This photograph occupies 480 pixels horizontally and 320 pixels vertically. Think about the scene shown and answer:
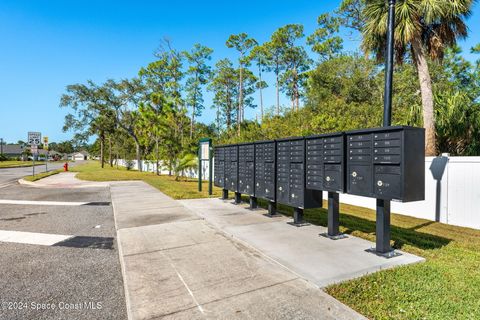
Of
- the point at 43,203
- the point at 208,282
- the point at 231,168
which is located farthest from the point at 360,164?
the point at 43,203

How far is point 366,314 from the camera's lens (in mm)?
2541

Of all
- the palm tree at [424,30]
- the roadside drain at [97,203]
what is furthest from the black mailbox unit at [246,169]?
the palm tree at [424,30]

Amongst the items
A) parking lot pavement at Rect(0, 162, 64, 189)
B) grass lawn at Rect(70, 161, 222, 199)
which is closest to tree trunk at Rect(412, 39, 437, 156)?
grass lawn at Rect(70, 161, 222, 199)

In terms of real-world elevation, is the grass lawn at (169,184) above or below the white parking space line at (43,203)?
above

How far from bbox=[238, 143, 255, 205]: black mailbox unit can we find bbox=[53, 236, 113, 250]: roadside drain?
3.60 metres

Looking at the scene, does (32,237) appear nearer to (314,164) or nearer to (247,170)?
(247,170)

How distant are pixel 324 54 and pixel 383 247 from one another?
31.3 metres

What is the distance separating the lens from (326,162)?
4871 millimetres

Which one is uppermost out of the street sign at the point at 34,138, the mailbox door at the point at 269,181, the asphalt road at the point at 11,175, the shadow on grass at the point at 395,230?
the street sign at the point at 34,138

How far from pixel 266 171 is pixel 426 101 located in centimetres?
637

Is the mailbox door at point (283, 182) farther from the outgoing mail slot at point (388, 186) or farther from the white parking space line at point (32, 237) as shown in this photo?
the white parking space line at point (32, 237)

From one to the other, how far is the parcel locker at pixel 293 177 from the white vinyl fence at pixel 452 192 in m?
3.70

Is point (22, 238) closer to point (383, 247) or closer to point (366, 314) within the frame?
point (366, 314)

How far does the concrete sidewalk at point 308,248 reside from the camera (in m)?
3.47
